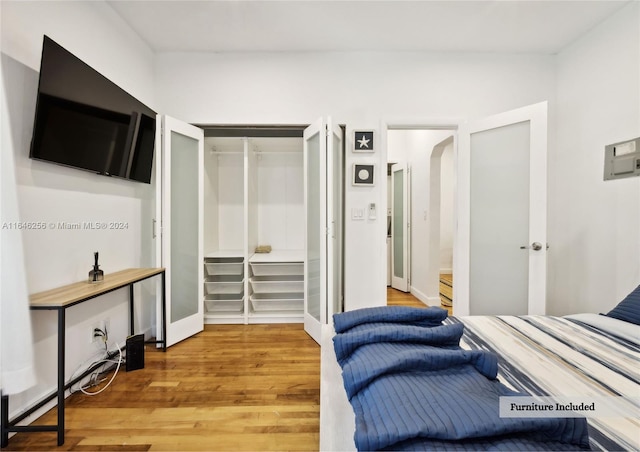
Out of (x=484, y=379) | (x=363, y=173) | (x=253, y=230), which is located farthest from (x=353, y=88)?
(x=484, y=379)

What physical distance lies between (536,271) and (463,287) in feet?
2.03

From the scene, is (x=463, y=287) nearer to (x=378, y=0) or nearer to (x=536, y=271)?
(x=536, y=271)

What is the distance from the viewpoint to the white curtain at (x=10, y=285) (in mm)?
1327

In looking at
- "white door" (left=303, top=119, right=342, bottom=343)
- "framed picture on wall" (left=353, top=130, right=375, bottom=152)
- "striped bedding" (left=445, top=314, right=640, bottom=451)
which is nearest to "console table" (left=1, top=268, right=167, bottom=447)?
"white door" (left=303, top=119, right=342, bottom=343)

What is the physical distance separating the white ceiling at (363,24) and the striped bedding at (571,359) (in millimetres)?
2383

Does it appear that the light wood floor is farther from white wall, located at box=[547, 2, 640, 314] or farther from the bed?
white wall, located at box=[547, 2, 640, 314]

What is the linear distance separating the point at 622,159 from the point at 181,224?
3792 millimetres

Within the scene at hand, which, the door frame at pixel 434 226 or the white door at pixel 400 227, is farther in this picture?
the white door at pixel 400 227

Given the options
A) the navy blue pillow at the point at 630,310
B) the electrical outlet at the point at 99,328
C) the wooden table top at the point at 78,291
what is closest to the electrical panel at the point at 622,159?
the navy blue pillow at the point at 630,310

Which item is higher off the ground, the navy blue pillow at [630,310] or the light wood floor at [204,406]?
the navy blue pillow at [630,310]

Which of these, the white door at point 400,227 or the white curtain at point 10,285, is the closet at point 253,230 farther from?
the white curtain at point 10,285

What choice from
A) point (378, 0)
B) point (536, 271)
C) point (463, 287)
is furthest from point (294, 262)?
point (378, 0)

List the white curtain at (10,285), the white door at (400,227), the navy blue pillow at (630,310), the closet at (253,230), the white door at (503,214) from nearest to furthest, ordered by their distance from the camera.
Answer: the white curtain at (10,285)
the navy blue pillow at (630,310)
the white door at (503,214)
the closet at (253,230)
the white door at (400,227)

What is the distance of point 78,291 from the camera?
1.72 m
